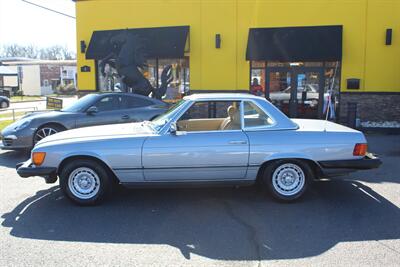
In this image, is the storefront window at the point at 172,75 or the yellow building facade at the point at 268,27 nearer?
the yellow building facade at the point at 268,27

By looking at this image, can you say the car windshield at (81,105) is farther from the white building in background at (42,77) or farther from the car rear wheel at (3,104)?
the white building in background at (42,77)

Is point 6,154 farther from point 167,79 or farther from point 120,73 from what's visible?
point 167,79

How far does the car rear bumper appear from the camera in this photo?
5281 mm

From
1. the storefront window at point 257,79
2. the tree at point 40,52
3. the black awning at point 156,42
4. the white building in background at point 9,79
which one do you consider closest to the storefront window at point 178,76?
the black awning at point 156,42

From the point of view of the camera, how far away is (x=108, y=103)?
29.8ft

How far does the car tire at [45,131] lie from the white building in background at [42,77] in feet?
152

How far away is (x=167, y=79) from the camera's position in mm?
13445

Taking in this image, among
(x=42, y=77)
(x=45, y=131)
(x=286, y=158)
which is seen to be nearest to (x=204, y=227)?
(x=286, y=158)

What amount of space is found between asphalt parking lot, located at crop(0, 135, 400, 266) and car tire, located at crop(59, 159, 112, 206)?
15cm

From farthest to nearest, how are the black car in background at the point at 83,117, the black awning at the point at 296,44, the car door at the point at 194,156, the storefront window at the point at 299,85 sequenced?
the storefront window at the point at 299,85, the black awning at the point at 296,44, the black car in background at the point at 83,117, the car door at the point at 194,156

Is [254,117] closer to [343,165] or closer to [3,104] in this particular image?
[343,165]

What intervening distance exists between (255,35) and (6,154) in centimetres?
948

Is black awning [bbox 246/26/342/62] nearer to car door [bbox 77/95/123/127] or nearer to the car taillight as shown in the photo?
car door [bbox 77/95/123/127]

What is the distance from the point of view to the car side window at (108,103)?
8992 millimetres
